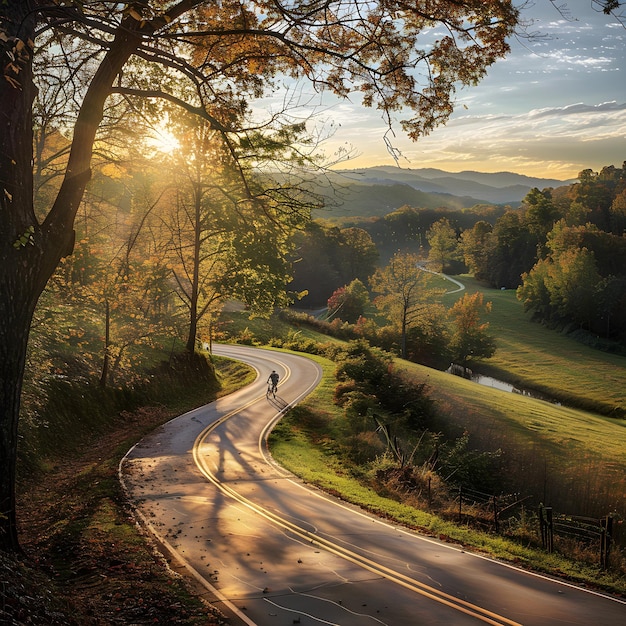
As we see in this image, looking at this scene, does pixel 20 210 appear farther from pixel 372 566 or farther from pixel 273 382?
pixel 273 382

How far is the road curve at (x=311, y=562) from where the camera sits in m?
8.24

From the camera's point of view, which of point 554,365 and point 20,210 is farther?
point 554,365

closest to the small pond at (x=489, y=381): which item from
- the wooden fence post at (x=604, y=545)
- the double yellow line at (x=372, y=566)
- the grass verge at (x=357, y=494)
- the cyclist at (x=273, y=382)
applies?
the cyclist at (x=273, y=382)

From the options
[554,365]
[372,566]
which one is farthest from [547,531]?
[554,365]

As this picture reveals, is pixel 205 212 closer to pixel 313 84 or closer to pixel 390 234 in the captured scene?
pixel 313 84

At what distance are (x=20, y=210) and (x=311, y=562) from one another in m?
7.89

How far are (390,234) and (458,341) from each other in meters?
130

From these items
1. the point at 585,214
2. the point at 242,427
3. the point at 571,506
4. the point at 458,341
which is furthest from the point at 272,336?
the point at 585,214

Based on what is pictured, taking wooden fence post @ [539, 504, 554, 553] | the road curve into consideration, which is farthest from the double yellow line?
wooden fence post @ [539, 504, 554, 553]

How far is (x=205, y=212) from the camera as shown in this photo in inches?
1321

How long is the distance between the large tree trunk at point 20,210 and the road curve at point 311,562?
13.4ft

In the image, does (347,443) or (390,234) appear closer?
(347,443)

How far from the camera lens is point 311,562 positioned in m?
10.3

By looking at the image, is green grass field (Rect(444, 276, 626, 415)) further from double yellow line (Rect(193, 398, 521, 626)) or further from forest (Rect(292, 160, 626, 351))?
double yellow line (Rect(193, 398, 521, 626))
